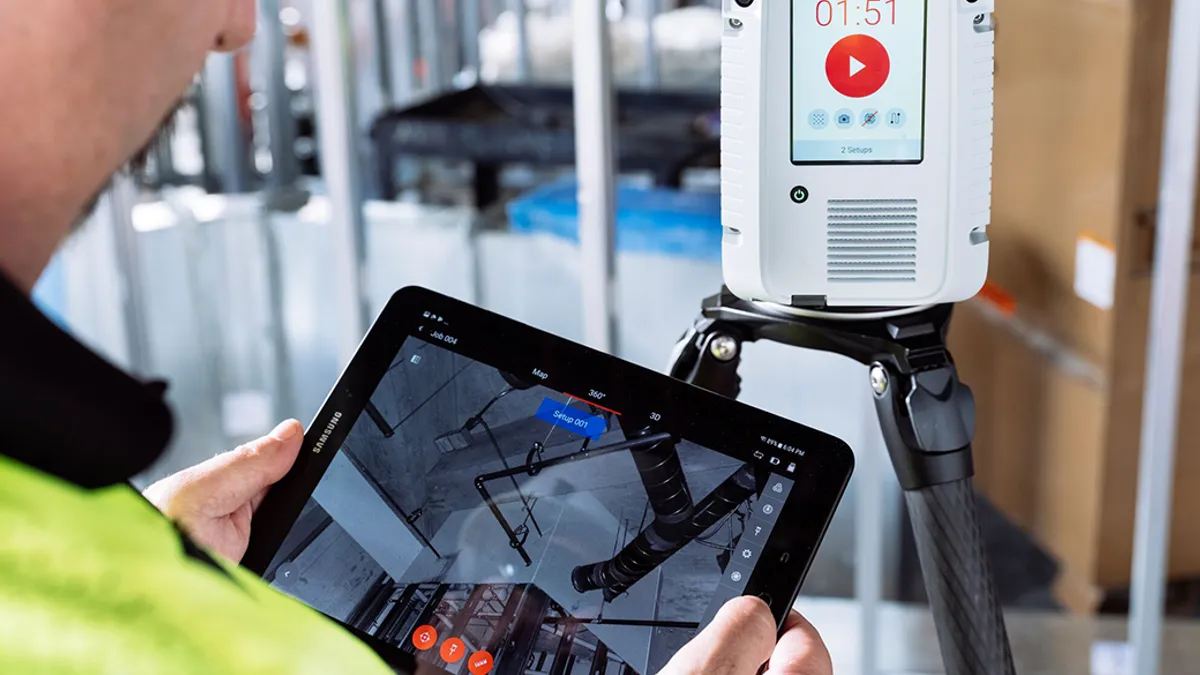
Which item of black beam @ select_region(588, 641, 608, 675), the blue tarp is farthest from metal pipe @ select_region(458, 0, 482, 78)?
black beam @ select_region(588, 641, 608, 675)

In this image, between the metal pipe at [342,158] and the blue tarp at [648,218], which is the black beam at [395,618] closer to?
the metal pipe at [342,158]

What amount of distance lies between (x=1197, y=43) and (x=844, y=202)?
925 mm

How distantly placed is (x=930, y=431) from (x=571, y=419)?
230 millimetres

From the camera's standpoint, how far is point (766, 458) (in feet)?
2.51

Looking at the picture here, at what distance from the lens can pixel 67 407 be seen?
397mm

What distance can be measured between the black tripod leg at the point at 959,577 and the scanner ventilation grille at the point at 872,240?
158 mm

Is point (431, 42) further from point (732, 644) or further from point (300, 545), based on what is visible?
point (732, 644)

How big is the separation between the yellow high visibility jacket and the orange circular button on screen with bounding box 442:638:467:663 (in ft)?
0.99

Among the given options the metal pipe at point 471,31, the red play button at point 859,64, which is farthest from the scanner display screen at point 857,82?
the metal pipe at point 471,31

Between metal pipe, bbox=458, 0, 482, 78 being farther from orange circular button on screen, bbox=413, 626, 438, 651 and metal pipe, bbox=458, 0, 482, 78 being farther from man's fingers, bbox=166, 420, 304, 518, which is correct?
orange circular button on screen, bbox=413, 626, 438, 651

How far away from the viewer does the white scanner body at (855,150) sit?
760mm

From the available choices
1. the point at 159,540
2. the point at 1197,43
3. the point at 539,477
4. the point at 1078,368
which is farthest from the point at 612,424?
the point at 1078,368

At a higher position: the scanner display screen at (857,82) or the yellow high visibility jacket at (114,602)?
the scanner display screen at (857,82)

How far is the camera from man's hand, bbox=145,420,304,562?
804mm
